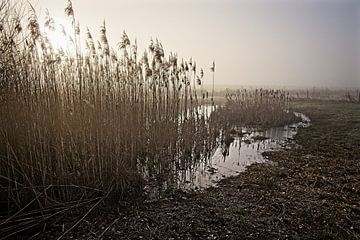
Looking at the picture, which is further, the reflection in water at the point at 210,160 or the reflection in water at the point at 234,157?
the reflection in water at the point at 234,157

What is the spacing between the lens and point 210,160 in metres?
8.34

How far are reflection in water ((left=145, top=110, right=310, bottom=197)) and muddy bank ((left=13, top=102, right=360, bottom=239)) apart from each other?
0.50 metres

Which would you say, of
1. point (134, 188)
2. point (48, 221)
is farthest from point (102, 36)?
point (48, 221)

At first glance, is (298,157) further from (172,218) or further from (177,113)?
(172,218)

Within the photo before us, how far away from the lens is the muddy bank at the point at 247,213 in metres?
→ 4.02

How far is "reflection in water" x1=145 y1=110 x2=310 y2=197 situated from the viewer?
6410mm

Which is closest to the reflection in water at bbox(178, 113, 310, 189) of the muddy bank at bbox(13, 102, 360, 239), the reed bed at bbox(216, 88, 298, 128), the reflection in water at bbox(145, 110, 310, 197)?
→ the reflection in water at bbox(145, 110, 310, 197)

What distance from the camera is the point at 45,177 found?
4.34 metres

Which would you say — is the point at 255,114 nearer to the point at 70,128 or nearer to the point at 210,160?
the point at 210,160

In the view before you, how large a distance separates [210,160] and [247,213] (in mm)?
3673

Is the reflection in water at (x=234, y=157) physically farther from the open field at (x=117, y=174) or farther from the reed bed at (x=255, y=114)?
the reed bed at (x=255, y=114)

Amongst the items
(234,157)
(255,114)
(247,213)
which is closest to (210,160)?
(234,157)

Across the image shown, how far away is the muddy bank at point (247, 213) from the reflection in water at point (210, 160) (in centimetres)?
50

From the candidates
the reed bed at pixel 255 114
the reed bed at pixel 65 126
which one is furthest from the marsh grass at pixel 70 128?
the reed bed at pixel 255 114
